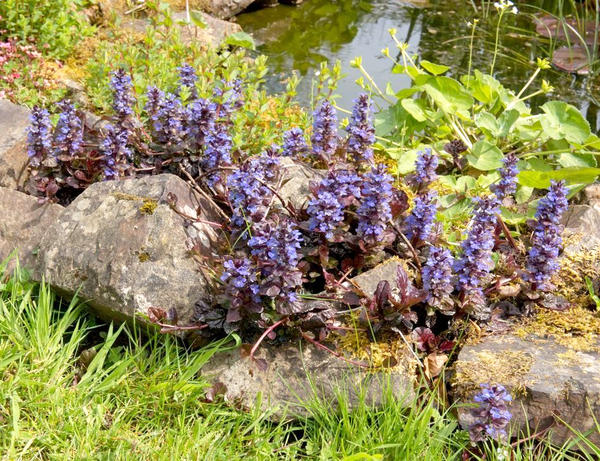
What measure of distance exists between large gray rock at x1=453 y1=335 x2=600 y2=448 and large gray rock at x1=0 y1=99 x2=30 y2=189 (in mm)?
2364

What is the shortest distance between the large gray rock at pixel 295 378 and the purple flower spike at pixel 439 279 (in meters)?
0.23

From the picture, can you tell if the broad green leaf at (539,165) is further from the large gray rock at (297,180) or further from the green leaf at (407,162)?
the large gray rock at (297,180)

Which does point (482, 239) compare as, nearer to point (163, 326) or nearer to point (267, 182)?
point (267, 182)

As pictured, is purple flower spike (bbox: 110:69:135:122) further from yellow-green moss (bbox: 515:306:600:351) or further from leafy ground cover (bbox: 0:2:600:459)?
yellow-green moss (bbox: 515:306:600:351)

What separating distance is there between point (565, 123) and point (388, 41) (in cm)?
359

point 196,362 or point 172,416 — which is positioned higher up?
point 196,362

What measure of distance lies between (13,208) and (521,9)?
689 cm

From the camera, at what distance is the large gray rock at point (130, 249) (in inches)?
105

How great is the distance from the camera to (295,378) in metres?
2.56

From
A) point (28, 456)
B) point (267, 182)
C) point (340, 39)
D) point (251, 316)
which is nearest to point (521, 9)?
point (340, 39)

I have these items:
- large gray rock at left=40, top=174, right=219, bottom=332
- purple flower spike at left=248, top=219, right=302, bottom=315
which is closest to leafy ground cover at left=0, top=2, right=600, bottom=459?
purple flower spike at left=248, top=219, right=302, bottom=315

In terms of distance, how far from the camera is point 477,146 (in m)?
3.66

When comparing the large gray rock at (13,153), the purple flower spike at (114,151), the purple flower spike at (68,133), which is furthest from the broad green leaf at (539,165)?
the large gray rock at (13,153)

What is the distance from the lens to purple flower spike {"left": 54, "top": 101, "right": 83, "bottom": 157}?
3.22 meters
